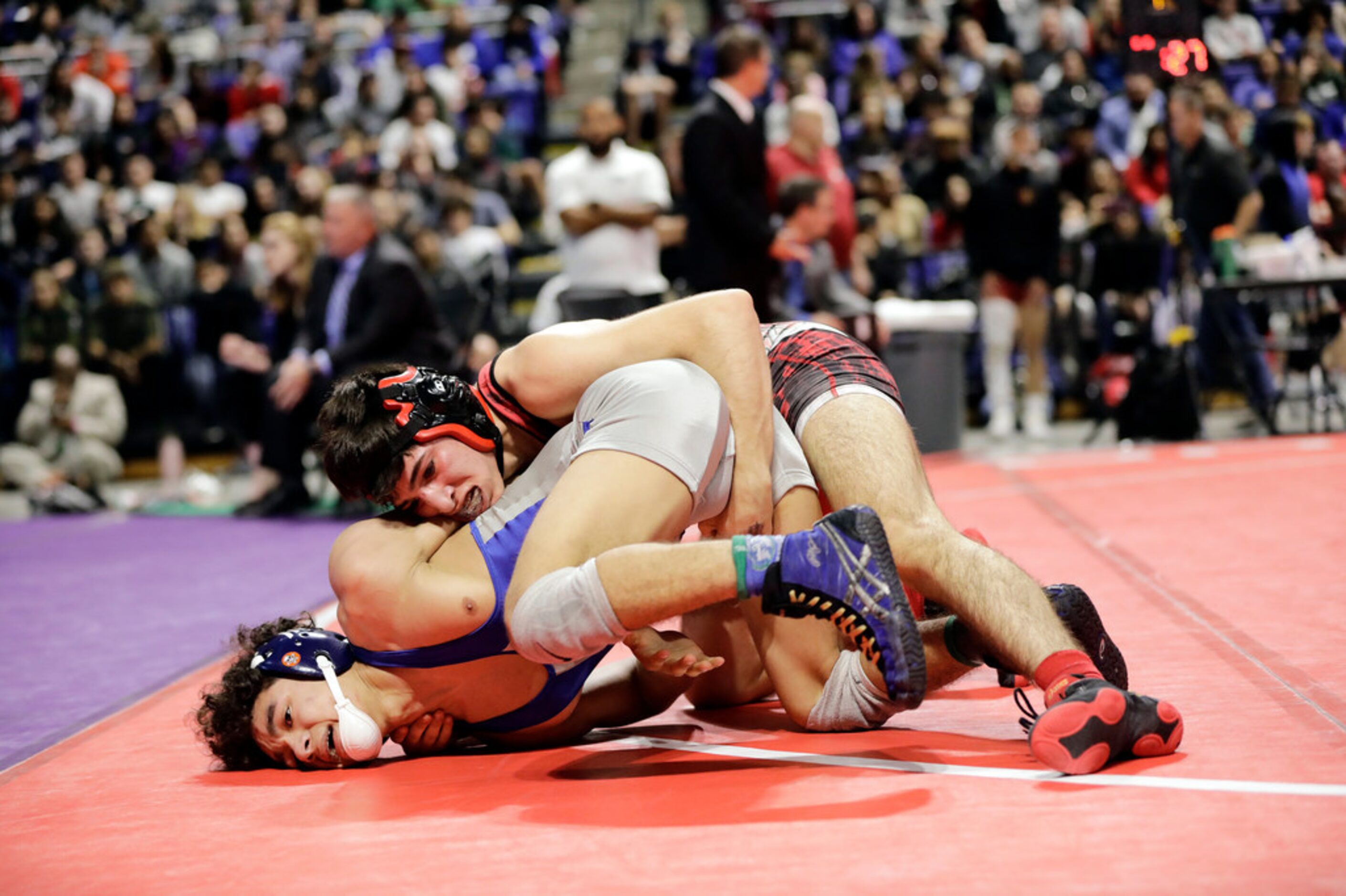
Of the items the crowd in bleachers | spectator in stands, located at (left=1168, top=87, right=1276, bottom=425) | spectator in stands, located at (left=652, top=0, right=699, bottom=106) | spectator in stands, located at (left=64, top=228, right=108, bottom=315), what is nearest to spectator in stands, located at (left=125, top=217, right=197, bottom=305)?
the crowd in bleachers

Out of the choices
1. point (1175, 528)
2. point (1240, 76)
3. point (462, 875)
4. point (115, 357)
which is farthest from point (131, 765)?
point (1240, 76)

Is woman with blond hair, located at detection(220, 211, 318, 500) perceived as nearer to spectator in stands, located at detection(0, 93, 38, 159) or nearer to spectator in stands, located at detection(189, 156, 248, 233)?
spectator in stands, located at detection(189, 156, 248, 233)

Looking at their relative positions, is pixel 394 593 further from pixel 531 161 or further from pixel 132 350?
pixel 531 161

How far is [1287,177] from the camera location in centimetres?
861

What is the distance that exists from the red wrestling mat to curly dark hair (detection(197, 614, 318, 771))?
60mm

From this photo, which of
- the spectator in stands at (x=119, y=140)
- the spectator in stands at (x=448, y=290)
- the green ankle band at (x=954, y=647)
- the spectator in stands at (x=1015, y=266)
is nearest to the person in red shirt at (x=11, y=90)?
the spectator in stands at (x=119, y=140)

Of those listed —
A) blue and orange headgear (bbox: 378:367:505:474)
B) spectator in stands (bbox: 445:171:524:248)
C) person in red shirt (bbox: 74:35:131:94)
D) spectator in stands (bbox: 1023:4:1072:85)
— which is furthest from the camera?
person in red shirt (bbox: 74:35:131:94)

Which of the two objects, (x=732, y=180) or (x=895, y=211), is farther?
(x=895, y=211)

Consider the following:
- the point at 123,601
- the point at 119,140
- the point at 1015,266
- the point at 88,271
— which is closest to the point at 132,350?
the point at 88,271

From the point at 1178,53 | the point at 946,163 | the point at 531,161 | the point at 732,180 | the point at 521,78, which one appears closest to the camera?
the point at 732,180

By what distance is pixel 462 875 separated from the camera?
204 centimetres

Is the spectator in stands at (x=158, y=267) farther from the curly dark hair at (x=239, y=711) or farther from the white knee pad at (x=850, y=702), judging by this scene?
the white knee pad at (x=850, y=702)

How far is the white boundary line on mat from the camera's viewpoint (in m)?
2.14

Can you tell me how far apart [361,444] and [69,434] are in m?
6.88
